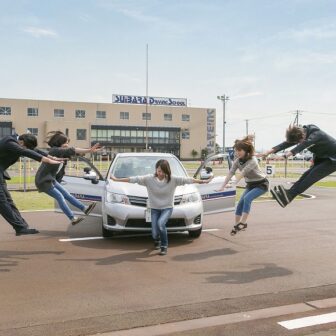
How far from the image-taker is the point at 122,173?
9.16 metres

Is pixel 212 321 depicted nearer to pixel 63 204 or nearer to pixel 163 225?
pixel 163 225

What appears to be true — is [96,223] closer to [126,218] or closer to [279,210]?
[126,218]

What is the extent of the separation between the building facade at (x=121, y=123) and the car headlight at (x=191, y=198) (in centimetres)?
7202

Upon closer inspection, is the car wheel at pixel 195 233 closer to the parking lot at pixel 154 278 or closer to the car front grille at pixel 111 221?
the parking lot at pixel 154 278

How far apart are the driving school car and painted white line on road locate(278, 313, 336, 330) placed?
3669 millimetres

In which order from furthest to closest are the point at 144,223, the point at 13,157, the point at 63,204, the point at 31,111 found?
the point at 31,111 → the point at 63,204 → the point at 144,223 → the point at 13,157

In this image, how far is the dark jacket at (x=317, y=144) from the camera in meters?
6.53

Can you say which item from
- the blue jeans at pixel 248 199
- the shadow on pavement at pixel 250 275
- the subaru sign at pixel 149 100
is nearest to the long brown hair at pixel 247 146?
the blue jeans at pixel 248 199

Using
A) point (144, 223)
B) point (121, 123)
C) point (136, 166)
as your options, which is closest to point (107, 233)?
point (144, 223)

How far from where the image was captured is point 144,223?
7.94 meters

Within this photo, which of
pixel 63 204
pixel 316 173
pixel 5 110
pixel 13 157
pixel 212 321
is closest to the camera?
pixel 212 321

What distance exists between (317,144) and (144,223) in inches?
121

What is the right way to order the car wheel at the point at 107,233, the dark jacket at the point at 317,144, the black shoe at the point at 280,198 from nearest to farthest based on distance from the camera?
the dark jacket at the point at 317,144
the black shoe at the point at 280,198
the car wheel at the point at 107,233

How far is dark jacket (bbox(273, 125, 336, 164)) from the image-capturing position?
21.4ft
